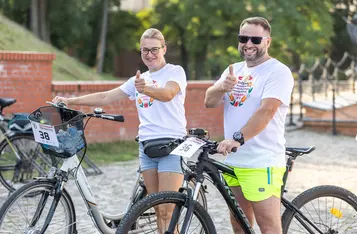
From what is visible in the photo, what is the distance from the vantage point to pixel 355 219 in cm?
516

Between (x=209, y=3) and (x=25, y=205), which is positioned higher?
(x=209, y=3)

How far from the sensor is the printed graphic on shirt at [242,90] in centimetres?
457

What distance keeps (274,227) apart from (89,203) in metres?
1.45

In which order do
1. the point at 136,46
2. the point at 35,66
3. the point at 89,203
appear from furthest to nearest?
1. the point at 136,46
2. the point at 35,66
3. the point at 89,203

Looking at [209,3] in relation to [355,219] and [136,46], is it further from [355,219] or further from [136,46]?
[355,219]

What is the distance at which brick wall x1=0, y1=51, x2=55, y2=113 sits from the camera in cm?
1232

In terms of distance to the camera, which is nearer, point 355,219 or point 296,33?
point 355,219

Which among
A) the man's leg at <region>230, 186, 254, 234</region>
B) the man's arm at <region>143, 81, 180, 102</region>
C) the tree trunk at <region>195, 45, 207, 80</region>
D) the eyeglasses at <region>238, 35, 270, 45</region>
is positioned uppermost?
the eyeglasses at <region>238, 35, 270, 45</region>

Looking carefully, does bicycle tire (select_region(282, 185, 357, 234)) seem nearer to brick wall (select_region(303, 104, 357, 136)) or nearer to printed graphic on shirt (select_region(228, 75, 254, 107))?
printed graphic on shirt (select_region(228, 75, 254, 107))

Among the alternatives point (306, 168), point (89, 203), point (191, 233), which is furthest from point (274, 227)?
point (306, 168)

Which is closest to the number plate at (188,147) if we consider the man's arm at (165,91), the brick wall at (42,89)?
the man's arm at (165,91)

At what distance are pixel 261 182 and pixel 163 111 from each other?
98 centimetres

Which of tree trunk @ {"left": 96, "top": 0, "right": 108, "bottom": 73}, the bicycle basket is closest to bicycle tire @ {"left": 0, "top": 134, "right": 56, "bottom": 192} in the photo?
the bicycle basket

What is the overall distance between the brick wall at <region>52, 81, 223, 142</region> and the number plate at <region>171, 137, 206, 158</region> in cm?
847
